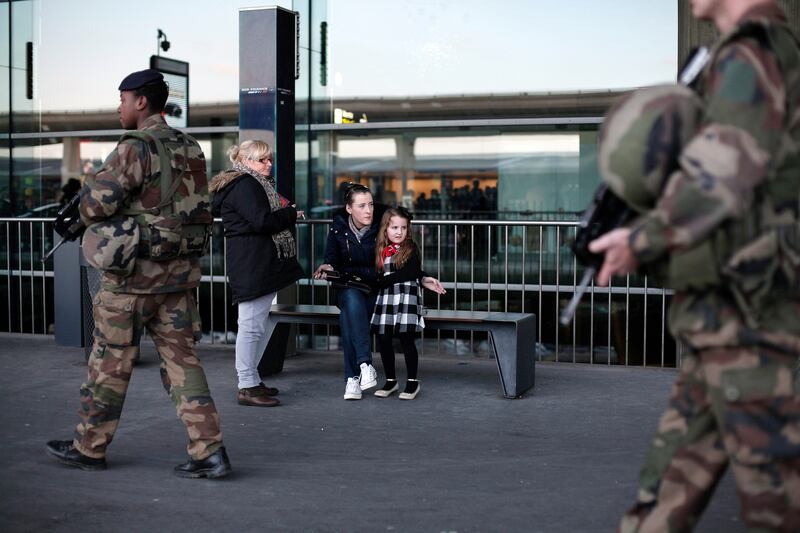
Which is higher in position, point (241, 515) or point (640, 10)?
point (640, 10)

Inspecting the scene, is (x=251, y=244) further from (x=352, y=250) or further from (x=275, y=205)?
(x=352, y=250)

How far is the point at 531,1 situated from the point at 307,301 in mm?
7063

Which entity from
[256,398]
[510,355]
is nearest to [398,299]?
[510,355]

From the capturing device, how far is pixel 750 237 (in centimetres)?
257

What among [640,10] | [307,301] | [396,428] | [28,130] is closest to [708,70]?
[396,428]

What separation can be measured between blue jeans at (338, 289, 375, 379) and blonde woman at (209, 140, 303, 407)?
1.50 ft

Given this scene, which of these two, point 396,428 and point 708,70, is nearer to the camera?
point 708,70

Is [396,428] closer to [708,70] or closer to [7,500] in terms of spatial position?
[7,500]

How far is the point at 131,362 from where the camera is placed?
4.96m

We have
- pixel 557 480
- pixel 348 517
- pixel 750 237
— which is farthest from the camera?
pixel 557 480

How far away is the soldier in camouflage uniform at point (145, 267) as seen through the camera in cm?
478

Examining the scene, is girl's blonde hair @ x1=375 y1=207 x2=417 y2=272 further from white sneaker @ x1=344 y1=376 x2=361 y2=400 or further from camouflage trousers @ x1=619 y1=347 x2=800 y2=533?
camouflage trousers @ x1=619 y1=347 x2=800 y2=533

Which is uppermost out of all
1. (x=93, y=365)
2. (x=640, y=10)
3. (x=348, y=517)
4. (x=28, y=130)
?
(x=640, y=10)

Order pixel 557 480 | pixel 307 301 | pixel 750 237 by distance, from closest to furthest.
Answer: pixel 750 237
pixel 557 480
pixel 307 301
